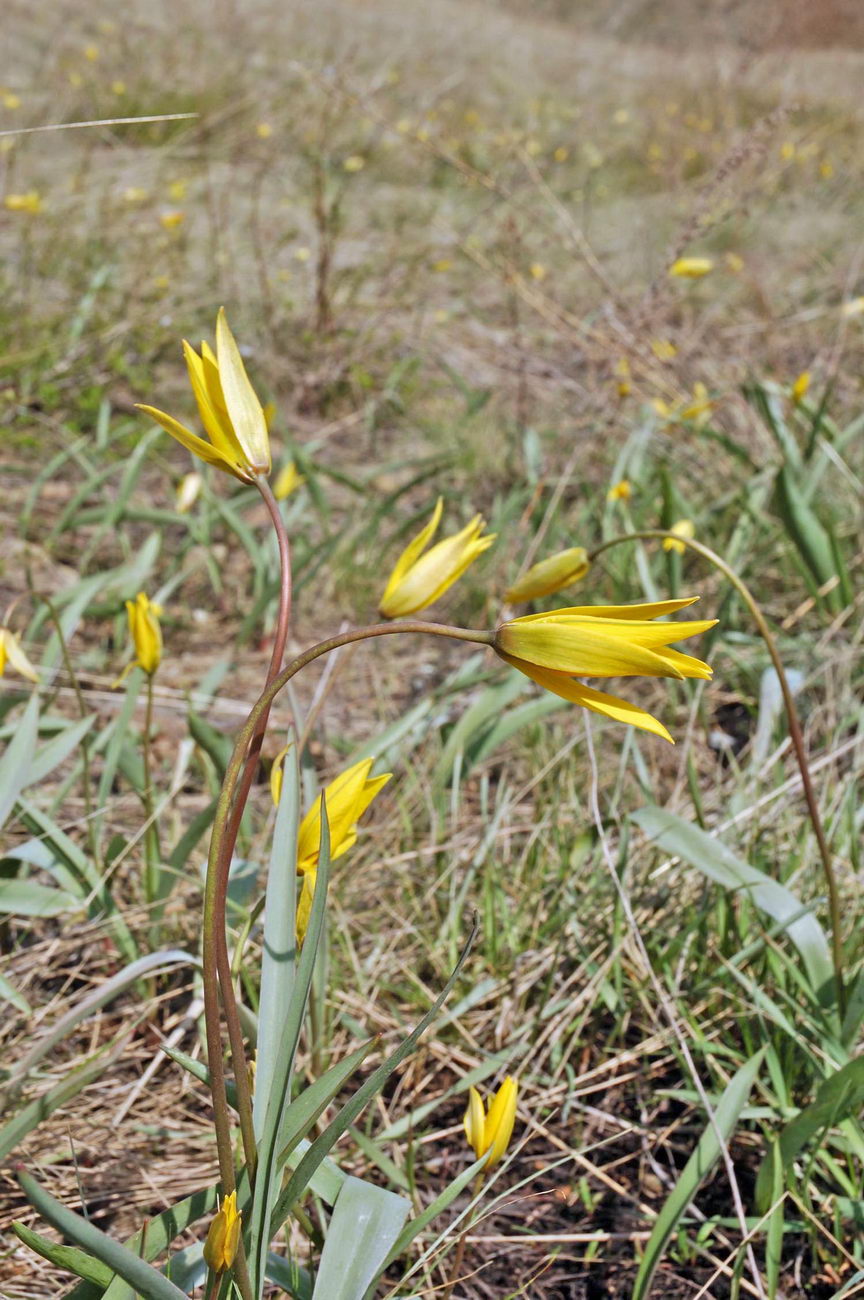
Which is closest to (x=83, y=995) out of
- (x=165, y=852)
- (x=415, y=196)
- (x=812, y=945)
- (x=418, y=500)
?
(x=165, y=852)

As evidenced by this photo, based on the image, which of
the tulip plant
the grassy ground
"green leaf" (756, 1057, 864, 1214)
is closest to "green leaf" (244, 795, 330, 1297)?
the tulip plant

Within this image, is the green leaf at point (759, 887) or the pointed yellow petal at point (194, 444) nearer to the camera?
the pointed yellow petal at point (194, 444)

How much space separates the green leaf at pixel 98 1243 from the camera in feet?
1.86

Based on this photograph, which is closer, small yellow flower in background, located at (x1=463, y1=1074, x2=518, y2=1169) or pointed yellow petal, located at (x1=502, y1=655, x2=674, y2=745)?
pointed yellow petal, located at (x1=502, y1=655, x2=674, y2=745)

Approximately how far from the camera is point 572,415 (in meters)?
2.97

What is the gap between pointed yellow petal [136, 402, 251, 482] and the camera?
648 mm

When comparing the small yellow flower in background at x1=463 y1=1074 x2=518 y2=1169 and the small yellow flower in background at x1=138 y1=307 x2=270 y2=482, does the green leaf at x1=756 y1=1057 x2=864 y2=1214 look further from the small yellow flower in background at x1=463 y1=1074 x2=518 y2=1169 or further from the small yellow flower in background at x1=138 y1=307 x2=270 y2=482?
the small yellow flower in background at x1=138 y1=307 x2=270 y2=482

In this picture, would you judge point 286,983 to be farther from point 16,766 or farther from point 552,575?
point 16,766

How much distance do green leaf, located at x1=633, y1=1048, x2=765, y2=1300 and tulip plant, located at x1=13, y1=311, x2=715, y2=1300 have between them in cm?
19

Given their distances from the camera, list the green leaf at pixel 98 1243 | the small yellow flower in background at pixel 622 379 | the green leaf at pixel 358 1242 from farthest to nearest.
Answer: the small yellow flower in background at pixel 622 379
the green leaf at pixel 358 1242
the green leaf at pixel 98 1243

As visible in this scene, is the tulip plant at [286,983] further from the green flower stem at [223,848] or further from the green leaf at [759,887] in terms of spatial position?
the green leaf at [759,887]

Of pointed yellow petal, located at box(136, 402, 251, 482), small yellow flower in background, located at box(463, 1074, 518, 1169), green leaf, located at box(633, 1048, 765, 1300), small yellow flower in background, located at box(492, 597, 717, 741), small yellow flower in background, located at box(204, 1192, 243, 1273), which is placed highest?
pointed yellow petal, located at box(136, 402, 251, 482)

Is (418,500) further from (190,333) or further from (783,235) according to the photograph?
(783,235)

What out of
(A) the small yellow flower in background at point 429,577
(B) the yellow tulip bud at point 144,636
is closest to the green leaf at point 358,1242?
(A) the small yellow flower in background at point 429,577
